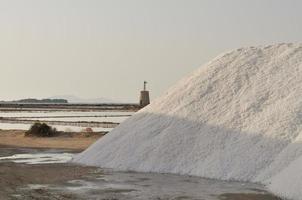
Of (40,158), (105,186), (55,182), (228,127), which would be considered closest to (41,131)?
(40,158)

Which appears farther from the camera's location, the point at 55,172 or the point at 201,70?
the point at 201,70

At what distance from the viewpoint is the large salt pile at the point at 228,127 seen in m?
13.8

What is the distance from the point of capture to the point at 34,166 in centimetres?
1712

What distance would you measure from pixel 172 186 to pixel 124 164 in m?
3.72

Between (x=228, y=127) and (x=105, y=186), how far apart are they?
4.65 meters

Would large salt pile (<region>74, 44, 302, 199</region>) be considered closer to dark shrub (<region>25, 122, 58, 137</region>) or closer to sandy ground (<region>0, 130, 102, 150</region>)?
sandy ground (<region>0, 130, 102, 150</region>)

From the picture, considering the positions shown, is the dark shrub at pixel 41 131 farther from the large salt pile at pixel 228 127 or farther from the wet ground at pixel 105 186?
the wet ground at pixel 105 186

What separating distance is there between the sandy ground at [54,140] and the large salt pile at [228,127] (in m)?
7.39

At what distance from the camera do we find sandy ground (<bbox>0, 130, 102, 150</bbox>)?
85.6 ft

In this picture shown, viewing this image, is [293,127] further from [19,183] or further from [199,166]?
[19,183]

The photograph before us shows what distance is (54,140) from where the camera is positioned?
29.5m

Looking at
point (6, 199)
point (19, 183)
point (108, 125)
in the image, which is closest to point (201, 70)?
point (19, 183)

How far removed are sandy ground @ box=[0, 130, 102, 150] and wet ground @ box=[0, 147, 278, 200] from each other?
8792mm

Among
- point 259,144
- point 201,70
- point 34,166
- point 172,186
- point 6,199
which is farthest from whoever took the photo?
point 201,70
